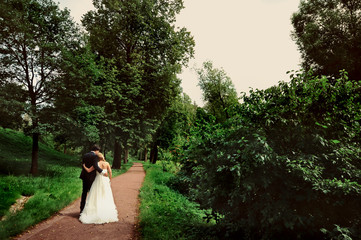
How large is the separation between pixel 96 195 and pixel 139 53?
17037mm

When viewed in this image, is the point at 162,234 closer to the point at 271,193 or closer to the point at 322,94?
the point at 271,193

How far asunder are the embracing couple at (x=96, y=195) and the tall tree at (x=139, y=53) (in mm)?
12371

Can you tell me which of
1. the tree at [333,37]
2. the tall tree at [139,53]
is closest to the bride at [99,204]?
the tall tree at [139,53]

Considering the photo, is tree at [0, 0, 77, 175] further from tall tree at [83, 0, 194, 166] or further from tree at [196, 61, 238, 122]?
tree at [196, 61, 238, 122]

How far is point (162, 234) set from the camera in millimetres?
5133

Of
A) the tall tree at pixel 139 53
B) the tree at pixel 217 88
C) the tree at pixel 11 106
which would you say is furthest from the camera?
the tree at pixel 217 88

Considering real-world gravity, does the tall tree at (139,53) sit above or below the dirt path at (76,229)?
above

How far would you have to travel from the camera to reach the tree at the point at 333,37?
622 inches

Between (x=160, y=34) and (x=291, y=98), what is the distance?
18.7 m

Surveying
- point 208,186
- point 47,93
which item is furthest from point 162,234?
Answer: point 47,93

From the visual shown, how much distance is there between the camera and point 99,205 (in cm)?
643

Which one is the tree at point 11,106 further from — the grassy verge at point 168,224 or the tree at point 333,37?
the tree at point 333,37

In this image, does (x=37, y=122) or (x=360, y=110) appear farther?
(x=37, y=122)

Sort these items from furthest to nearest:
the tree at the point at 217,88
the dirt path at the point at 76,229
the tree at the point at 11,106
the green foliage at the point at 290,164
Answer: the tree at the point at 217,88
the tree at the point at 11,106
the dirt path at the point at 76,229
the green foliage at the point at 290,164
